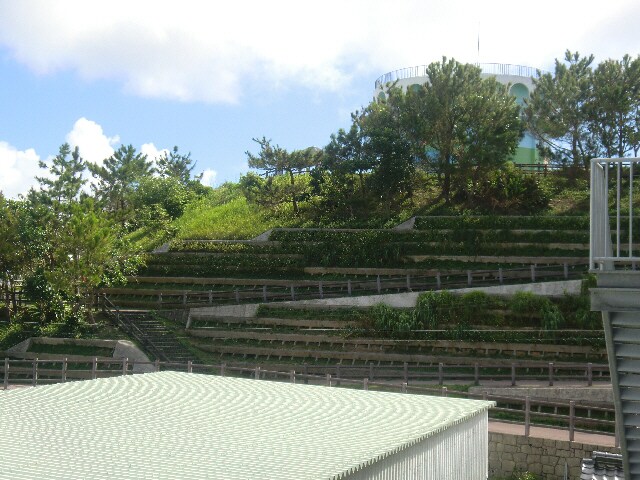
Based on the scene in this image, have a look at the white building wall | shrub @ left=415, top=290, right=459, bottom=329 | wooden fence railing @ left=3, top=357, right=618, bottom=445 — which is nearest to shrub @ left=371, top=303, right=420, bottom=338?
shrub @ left=415, top=290, right=459, bottom=329

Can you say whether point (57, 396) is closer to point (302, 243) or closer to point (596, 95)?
point (302, 243)

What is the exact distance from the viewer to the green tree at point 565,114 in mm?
37250

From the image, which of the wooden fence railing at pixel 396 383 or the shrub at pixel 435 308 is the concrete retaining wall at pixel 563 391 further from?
the shrub at pixel 435 308

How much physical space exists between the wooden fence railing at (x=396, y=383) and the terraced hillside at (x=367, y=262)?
648 cm

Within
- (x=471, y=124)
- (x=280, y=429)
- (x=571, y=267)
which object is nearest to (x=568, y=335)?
(x=571, y=267)

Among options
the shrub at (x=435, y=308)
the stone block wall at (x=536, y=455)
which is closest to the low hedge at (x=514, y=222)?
the shrub at (x=435, y=308)

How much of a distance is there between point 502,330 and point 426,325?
2.77m

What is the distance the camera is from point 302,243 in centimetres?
3644

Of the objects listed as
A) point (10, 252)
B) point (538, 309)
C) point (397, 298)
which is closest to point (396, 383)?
point (397, 298)

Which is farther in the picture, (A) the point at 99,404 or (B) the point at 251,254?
(B) the point at 251,254

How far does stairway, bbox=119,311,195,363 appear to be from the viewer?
2881 centimetres

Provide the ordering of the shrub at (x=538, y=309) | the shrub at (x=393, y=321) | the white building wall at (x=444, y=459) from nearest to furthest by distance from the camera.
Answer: the white building wall at (x=444, y=459), the shrub at (x=538, y=309), the shrub at (x=393, y=321)

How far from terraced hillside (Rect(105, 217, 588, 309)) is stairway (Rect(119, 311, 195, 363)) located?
65.2 inches

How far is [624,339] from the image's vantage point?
9180 mm
